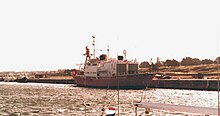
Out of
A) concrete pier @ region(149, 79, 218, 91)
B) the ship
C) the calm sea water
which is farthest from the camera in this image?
the ship

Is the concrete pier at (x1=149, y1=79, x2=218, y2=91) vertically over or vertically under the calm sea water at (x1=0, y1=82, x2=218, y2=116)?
over

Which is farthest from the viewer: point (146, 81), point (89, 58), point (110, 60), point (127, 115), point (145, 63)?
point (145, 63)

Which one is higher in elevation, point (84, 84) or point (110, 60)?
point (110, 60)

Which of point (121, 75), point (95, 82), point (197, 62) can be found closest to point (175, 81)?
point (121, 75)

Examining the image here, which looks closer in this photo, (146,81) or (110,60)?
(146,81)

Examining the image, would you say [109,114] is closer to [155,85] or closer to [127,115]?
[127,115]

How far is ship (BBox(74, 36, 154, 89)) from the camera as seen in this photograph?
268ft

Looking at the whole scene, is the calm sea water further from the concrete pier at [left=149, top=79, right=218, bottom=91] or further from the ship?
the ship

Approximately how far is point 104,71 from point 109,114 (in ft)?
251

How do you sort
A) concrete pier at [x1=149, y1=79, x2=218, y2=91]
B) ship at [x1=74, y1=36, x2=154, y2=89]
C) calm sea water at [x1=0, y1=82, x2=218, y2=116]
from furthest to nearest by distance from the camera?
ship at [x1=74, y1=36, x2=154, y2=89] < concrete pier at [x1=149, y1=79, x2=218, y2=91] < calm sea water at [x1=0, y1=82, x2=218, y2=116]

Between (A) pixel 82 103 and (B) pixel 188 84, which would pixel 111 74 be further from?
(A) pixel 82 103

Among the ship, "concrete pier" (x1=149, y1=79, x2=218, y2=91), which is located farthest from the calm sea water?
the ship

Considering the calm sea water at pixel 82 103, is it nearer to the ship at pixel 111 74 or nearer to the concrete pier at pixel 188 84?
the concrete pier at pixel 188 84

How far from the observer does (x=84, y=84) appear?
97.1 meters
